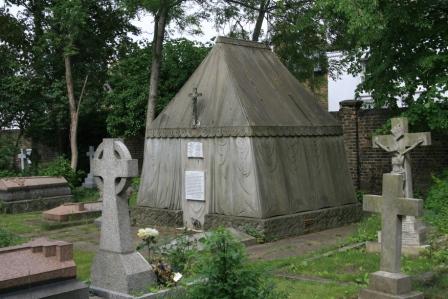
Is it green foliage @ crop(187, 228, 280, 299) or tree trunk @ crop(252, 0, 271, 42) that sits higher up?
tree trunk @ crop(252, 0, 271, 42)

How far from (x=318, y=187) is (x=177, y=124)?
331 cm

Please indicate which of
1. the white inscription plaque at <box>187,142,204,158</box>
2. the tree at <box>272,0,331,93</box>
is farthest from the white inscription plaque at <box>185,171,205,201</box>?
the tree at <box>272,0,331,93</box>

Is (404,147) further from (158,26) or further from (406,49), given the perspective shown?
(158,26)

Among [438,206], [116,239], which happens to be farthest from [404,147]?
[116,239]

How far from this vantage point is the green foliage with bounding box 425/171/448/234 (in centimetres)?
1068

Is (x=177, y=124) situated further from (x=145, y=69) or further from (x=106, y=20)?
(x=106, y=20)

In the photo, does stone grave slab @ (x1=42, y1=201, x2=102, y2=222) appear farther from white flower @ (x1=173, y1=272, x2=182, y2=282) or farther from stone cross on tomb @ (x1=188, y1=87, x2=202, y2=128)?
white flower @ (x1=173, y1=272, x2=182, y2=282)

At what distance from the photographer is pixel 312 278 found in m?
7.74

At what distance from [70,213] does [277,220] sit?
5.66 meters

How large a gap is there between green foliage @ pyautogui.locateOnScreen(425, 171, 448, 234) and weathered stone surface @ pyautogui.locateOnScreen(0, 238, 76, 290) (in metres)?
6.89

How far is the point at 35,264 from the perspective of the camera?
6.05 meters

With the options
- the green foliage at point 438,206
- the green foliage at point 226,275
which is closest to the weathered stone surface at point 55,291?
the green foliage at point 226,275

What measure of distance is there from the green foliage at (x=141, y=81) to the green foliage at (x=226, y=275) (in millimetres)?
14957

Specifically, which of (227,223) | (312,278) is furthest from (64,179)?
(312,278)
